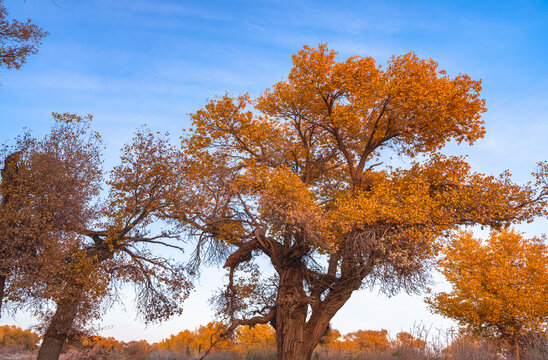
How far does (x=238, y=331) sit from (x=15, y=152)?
1120cm

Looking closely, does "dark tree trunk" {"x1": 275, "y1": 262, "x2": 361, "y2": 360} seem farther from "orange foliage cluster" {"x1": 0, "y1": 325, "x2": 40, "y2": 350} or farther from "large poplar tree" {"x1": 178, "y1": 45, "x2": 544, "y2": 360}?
"orange foliage cluster" {"x1": 0, "y1": 325, "x2": 40, "y2": 350}

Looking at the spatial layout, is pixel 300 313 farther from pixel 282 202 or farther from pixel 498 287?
pixel 498 287

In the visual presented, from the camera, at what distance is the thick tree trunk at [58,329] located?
15398 mm

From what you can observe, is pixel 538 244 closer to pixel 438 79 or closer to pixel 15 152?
pixel 438 79

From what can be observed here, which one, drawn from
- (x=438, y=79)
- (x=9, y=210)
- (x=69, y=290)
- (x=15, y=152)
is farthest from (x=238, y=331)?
(x=438, y=79)

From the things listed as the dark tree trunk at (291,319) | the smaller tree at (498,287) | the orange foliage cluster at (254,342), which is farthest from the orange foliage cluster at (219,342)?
the smaller tree at (498,287)

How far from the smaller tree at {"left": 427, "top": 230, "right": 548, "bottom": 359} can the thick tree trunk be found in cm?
1680

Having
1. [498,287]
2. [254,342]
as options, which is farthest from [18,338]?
[498,287]

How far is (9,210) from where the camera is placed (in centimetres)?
1416

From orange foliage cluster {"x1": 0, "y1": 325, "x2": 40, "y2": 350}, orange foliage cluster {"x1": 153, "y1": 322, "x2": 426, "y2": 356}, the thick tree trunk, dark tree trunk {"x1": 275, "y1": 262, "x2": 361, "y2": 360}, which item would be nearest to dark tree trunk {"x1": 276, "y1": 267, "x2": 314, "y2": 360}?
dark tree trunk {"x1": 275, "y1": 262, "x2": 361, "y2": 360}

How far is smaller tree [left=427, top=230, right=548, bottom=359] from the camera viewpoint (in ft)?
68.1

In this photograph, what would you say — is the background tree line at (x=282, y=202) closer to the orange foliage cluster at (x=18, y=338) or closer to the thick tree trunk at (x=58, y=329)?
the thick tree trunk at (x=58, y=329)

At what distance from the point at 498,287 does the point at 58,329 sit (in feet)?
67.1

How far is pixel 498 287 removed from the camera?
21422mm
